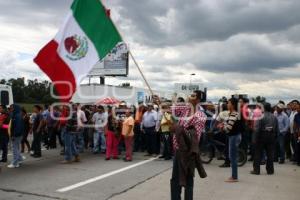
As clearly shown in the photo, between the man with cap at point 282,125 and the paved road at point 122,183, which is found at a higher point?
the man with cap at point 282,125

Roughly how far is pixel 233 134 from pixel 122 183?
272cm

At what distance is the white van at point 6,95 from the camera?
1886 cm

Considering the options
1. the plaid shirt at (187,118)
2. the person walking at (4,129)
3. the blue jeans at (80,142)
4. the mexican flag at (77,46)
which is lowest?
the blue jeans at (80,142)

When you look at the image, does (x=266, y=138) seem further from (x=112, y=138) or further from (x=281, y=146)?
(x=112, y=138)

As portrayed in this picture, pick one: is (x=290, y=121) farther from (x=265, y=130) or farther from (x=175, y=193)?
(x=175, y=193)

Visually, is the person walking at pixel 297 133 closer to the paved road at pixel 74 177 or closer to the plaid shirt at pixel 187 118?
the paved road at pixel 74 177

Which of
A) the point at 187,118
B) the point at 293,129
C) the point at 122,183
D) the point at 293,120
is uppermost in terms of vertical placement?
the point at 187,118

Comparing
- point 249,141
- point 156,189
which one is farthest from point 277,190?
point 249,141

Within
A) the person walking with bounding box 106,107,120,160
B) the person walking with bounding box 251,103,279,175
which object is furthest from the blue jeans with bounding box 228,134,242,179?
the person walking with bounding box 106,107,120,160

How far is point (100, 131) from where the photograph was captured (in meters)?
16.5

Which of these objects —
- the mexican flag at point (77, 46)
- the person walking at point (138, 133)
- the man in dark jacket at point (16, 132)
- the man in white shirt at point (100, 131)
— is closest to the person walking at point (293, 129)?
the person walking at point (138, 133)

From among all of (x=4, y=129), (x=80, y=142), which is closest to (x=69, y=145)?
(x=4, y=129)

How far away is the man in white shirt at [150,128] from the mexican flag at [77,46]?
21.0 ft

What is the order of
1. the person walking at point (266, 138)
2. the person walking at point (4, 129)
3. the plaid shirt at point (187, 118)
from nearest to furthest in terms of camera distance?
the plaid shirt at point (187, 118), the person walking at point (266, 138), the person walking at point (4, 129)
